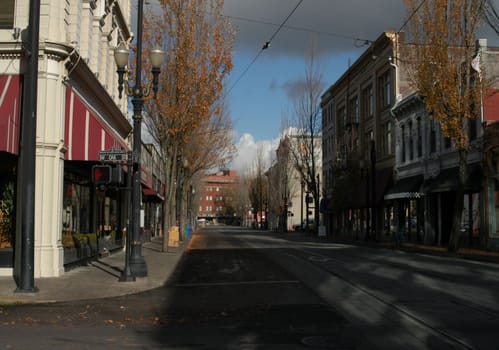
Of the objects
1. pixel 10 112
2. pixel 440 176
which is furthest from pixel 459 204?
pixel 10 112

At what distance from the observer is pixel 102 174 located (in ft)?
47.8

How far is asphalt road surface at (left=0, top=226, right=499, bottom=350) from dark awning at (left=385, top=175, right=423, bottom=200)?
A: 2169 centimetres

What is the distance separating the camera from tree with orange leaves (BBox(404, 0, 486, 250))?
27.3 meters

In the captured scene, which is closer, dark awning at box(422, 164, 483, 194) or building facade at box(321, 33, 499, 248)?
dark awning at box(422, 164, 483, 194)

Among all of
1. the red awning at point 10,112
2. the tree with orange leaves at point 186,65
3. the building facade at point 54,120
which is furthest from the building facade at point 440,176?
the red awning at point 10,112

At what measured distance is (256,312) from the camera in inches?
423

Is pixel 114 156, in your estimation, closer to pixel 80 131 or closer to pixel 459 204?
pixel 80 131

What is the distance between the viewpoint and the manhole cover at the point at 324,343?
7.77m

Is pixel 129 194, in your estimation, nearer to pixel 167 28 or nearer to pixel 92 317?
pixel 92 317

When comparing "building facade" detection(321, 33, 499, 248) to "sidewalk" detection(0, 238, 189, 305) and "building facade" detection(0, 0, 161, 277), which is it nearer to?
"sidewalk" detection(0, 238, 189, 305)

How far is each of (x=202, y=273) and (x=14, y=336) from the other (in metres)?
10.5

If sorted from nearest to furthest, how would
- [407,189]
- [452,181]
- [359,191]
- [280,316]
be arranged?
[280,316] < [452,181] < [407,189] < [359,191]

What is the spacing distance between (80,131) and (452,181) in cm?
2235

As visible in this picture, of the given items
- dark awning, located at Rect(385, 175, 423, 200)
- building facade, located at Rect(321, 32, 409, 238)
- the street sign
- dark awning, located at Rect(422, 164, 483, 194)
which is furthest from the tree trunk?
the street sign
